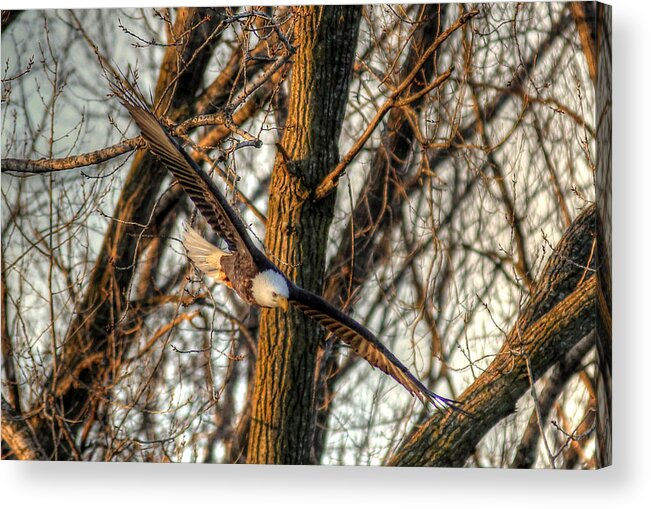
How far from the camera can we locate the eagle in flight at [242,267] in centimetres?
399

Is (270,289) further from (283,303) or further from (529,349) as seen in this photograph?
(529,349)

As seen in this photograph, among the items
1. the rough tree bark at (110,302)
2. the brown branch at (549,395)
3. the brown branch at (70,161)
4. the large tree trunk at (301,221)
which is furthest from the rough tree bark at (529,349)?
the brown branch at (70,161)

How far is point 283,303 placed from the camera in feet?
13.4

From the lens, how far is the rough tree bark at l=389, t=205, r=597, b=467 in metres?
3.93

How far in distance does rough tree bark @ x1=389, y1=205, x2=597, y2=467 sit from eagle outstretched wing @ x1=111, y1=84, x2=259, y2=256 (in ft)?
3.00

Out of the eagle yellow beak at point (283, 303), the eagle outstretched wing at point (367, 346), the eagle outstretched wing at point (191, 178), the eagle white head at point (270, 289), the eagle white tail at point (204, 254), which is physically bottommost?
the eagle outstretched wing at point (367, 346)

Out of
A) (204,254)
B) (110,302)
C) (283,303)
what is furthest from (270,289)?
(110,302)

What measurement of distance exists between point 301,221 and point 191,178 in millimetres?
441

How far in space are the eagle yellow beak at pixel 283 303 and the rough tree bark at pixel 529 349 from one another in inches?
25.3

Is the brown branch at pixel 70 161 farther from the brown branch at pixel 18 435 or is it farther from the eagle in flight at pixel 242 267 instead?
the brown branch at pixel 18 435

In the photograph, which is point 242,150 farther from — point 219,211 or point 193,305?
point 193,305

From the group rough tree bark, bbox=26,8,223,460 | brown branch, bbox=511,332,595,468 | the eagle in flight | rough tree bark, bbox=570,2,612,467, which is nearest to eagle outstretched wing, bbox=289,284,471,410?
the eagle in flight

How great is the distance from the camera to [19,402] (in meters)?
4.27

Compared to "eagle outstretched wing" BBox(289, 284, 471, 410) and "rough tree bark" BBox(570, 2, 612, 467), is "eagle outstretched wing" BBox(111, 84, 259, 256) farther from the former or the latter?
"rough tree bark" BBox(570, 2, 612, 467)
